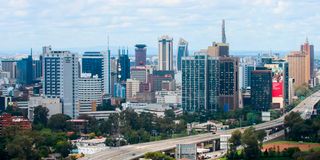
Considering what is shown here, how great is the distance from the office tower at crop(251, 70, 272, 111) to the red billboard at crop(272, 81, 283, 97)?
1.12 metres

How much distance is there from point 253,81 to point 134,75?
13.7 meters

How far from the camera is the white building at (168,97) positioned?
41344 mm

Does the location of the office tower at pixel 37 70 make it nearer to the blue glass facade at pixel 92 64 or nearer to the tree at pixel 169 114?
the blue glass facade at pixel 92 64

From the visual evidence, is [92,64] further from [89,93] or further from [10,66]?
[89,93]

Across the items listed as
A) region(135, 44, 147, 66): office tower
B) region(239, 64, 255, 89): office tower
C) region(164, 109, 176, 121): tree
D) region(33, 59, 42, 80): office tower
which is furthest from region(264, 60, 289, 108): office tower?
region(135, 44, 147, 66): office tower

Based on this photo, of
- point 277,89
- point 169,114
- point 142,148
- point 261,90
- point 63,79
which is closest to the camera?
point 142,148

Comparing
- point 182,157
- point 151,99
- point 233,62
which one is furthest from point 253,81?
point 182,157

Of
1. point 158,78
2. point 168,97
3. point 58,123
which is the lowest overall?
point 58,123

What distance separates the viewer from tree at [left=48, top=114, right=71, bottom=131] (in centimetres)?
2808

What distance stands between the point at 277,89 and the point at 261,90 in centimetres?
198

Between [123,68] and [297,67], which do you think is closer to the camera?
[123,68]

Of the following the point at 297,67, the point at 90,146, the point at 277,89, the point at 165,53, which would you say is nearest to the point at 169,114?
the point at 277,89

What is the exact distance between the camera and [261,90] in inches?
1464

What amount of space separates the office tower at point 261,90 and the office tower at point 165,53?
20.4 metres
